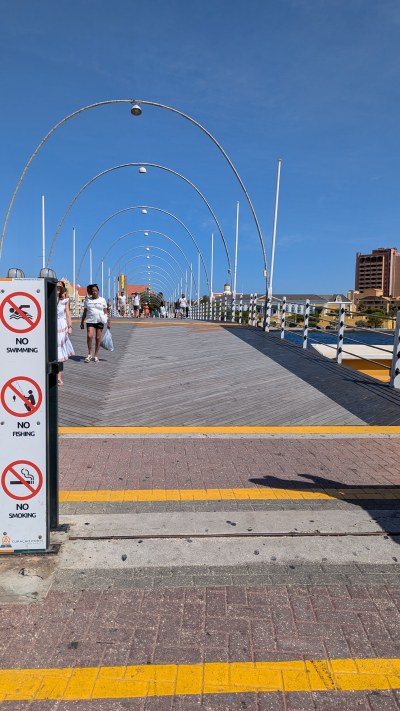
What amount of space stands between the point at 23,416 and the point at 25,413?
22mm

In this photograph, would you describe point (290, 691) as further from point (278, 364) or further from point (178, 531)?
point (278, 364)

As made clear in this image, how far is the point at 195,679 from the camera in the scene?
2.19 meters

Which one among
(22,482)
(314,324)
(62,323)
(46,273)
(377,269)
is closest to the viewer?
(22,482)

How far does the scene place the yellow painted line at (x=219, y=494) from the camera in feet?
13.1

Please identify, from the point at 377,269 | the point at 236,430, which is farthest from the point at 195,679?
the point at 377,269

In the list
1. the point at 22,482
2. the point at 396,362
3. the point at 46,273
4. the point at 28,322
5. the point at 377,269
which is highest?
the point at 377,269

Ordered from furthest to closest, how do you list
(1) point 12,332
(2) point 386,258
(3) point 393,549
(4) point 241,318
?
(2) point 386,258, (4) point 241,318, (3) point 393,549, (1) point 12,332

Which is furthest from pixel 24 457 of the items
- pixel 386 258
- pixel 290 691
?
pixel 386 258

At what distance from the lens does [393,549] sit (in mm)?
3250

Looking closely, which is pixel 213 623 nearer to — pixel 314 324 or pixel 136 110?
pixel 314 324

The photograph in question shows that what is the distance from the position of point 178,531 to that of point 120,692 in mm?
1345

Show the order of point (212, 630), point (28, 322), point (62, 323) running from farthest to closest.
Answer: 1. point (62, 323)
2. point (28, 322)
3. point (212, 630)

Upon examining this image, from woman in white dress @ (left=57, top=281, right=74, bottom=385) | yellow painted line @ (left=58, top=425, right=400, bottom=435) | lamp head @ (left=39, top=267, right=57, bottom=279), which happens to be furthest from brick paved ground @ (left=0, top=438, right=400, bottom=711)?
woman in white dress @ (left=57, top=281, right=74, bottom=385)

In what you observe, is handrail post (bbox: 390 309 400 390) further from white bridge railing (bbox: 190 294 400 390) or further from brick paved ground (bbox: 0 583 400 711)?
brick paved ground (bbox: 0 583 400 711)
